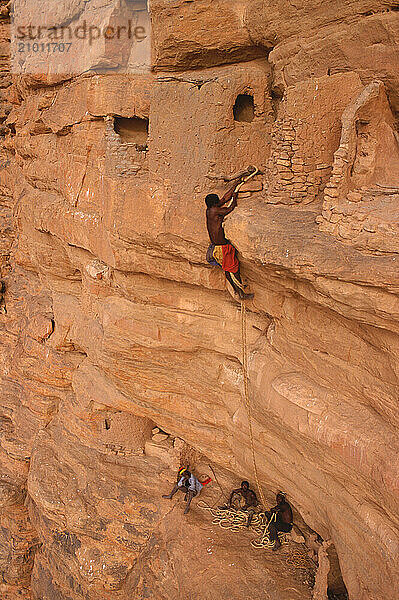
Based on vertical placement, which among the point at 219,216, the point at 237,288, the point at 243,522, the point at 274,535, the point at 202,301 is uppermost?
the point at 219,216

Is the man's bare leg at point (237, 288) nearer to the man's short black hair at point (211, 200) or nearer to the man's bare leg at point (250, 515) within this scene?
the man's short black hair at point (211, 200)

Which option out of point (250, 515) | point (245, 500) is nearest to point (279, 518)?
point (250, 515)

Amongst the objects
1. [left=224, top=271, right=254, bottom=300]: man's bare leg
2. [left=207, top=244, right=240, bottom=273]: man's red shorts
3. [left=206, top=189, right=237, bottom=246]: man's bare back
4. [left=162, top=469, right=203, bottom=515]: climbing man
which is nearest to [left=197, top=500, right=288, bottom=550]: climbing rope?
[left=162, top=469, right=203, bottom=515]: climbing man

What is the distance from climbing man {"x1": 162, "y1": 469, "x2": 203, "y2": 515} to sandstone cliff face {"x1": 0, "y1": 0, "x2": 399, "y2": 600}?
274 mm

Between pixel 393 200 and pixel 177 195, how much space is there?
277cm

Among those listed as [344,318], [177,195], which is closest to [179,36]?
[177,195]

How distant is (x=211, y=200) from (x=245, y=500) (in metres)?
4.54

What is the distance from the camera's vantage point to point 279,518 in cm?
736

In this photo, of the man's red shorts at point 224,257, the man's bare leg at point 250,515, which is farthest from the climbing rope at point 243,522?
the man's red shorts at point 224,257

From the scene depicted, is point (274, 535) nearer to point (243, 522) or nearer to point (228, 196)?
point (243, 522)

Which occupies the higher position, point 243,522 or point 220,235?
point 220,235

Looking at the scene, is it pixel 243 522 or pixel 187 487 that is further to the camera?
pixel 187 487

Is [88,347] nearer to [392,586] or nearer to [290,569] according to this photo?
[290,569]

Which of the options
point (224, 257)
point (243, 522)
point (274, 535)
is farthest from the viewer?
point (243, 522)
